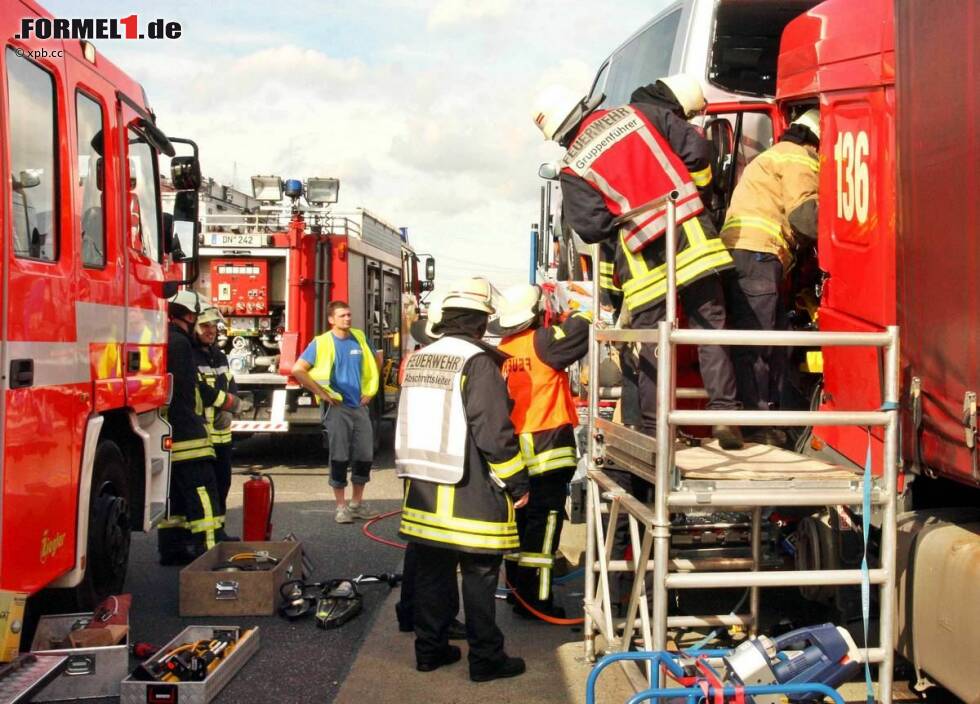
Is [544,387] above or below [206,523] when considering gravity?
above

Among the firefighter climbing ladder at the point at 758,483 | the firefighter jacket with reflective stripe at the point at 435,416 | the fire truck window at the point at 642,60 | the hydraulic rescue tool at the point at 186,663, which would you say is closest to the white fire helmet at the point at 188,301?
the firefighter jacket with reflective stripe at the point at 435,416

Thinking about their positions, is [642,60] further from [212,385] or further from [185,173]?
[212,385]

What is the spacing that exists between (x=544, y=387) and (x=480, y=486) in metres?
1.23

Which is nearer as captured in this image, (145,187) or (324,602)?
(324,602)

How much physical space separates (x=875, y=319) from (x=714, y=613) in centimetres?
228

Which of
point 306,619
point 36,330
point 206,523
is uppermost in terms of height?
point 36,330

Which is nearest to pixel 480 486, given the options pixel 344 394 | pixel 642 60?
pixel 642 60

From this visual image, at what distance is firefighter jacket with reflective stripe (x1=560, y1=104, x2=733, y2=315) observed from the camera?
158 inches

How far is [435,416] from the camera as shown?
15.3 feet

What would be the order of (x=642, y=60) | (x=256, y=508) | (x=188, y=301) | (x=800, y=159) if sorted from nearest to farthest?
(x=800, y=159) < (x=256, y=508) < (x=188, y=301) < (x=642, y=60)

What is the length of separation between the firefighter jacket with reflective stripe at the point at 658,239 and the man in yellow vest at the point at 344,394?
4.66 metres

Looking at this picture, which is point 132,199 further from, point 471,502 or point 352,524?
point 352,524

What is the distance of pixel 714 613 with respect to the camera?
5477mm

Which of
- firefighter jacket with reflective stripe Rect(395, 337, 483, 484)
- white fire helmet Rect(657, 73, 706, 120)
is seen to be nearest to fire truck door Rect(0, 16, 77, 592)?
firefighter jacket with reflective stripe Rect(395, 337, 483, 484)
